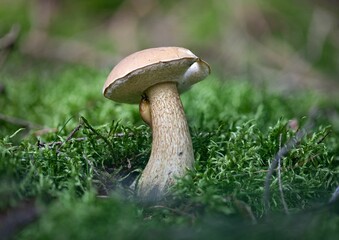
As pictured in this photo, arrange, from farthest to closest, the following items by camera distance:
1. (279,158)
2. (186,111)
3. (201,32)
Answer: (201,32) → (186,111) → (279,158)

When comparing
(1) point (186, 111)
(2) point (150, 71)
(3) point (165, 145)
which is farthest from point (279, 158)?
(1) point (186, 111)

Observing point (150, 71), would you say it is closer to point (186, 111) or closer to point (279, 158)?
point (279, 158)

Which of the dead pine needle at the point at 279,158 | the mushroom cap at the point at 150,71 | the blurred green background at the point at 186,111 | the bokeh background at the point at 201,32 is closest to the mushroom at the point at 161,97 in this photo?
the mushroom cap at the point at 150,71

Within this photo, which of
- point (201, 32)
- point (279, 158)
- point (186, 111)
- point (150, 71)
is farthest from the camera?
point (201, 32)

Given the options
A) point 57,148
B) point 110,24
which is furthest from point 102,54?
point 57,148

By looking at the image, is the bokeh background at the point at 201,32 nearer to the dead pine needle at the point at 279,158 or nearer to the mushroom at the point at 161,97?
the dead pine needle at the point at 279,158

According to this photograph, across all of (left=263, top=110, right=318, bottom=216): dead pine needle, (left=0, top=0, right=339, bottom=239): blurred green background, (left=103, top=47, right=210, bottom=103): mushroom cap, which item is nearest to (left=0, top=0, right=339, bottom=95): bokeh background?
(left=0, top=0, right=339, bottom=239): blurred green background
